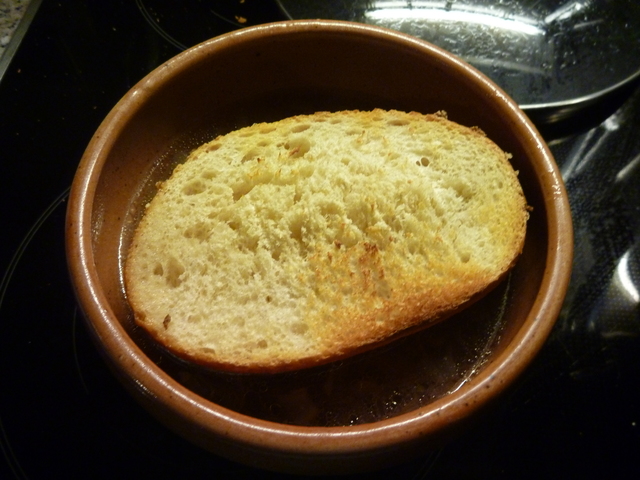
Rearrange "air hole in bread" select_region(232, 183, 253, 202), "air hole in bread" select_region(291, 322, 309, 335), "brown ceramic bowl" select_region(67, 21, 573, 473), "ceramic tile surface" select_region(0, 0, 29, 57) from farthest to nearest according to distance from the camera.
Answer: "ceramic tile surface" select_region(0, 0, 29, 57) < "air hole in bread" select_region(232, 183, 253, 202) < "air hole in bread" select_region(291, 322, 309, 335) < "brown ceramic bowl" select_region(67, 21, 573, 473)

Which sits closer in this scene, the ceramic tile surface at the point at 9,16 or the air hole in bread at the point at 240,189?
the air hole in bread at the point at 240,189

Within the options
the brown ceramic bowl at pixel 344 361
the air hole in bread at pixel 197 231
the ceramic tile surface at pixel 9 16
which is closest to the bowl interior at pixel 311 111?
the brown ceramic bowl at pixel 344 361

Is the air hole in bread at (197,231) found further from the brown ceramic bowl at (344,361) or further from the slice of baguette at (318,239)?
the brown ceramic bowl at (344,361)

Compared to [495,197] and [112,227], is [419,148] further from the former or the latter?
[112,227]

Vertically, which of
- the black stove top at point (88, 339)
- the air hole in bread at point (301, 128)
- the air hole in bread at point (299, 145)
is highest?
the air hole in bread at point (301, 128)

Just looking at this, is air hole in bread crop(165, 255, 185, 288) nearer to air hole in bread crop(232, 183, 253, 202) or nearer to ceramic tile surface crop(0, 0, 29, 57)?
air hole in bread crop(232, 183, 253, 202)

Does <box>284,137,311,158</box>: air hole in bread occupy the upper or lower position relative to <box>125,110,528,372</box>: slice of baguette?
upper

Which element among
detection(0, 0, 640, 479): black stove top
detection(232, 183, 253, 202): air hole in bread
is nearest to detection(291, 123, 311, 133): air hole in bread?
detection(232, 183, 253, 202): air hole in bread
